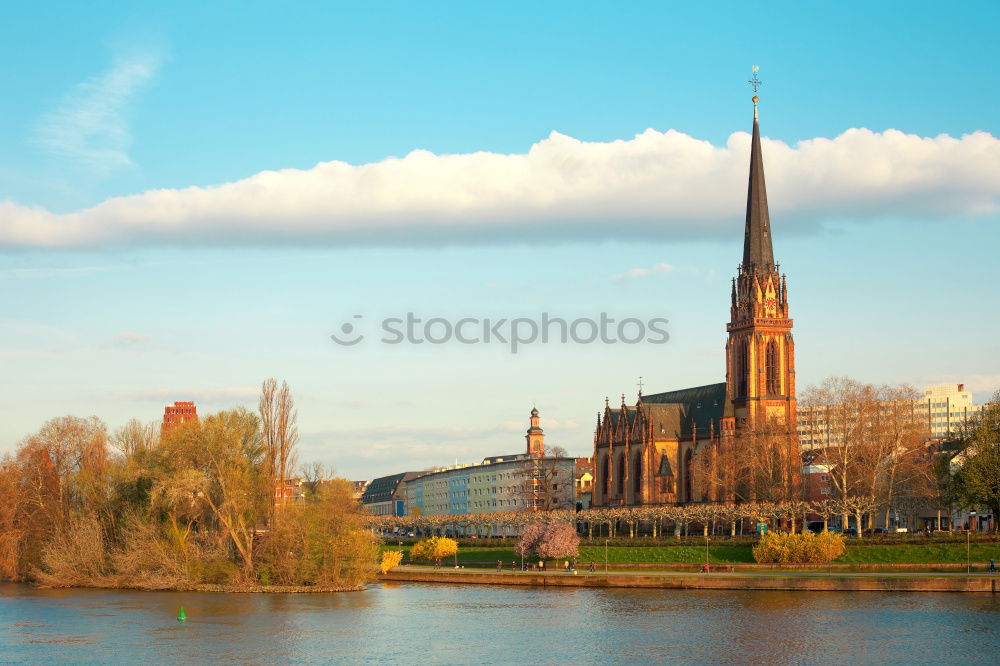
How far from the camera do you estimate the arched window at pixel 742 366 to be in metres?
162

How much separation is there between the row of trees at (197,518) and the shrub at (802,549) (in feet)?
104

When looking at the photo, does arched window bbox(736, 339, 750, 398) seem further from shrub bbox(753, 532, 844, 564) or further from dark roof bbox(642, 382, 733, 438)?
shrub bbox(753, 532, 844, 564)

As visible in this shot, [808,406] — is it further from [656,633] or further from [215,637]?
[215,637]

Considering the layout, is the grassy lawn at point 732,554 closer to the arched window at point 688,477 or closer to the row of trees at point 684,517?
the row of trees at point 684,517

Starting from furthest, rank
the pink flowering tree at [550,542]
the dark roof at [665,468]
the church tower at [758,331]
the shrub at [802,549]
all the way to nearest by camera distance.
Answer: the dark roof at [665,468], the church tower at [758,331], the pink flowering tree at [550,542], the shrub at [802,549]

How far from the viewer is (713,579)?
9525cm

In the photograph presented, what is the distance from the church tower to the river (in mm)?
70729

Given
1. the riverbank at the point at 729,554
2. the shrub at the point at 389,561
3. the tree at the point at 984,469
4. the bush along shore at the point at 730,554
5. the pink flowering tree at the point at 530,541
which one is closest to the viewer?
the bush along shore at the point at 730,554

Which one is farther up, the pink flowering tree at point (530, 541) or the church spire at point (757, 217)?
the church spire at point (757, 217)

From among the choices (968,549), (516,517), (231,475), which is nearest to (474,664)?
(231,475)

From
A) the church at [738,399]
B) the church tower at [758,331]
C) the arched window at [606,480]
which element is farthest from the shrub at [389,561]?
the arched window at [606,480]

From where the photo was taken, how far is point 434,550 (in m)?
135

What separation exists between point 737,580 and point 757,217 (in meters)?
79.1

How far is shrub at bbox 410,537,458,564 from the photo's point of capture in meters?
134
